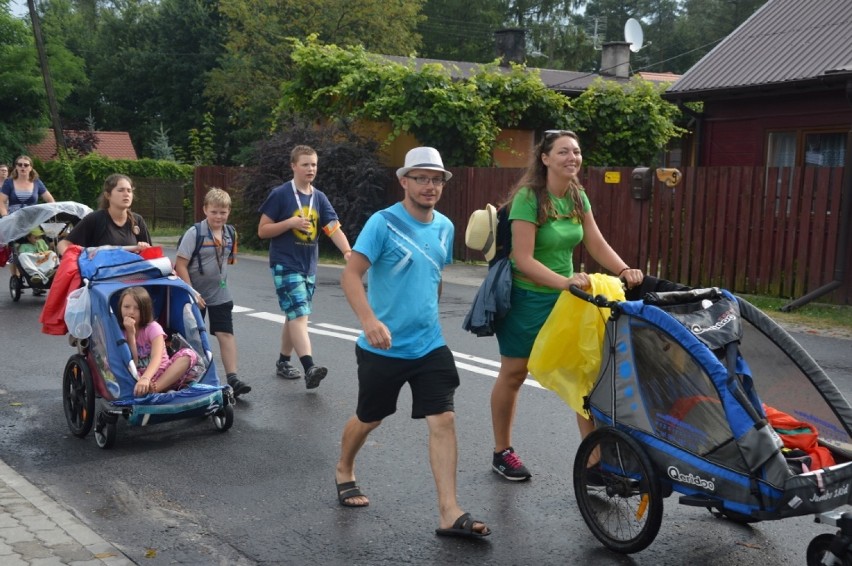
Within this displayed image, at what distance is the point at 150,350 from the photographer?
21.5 feet

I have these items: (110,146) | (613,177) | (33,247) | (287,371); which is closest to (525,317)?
(287,371)

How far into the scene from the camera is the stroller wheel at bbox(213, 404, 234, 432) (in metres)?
6.60

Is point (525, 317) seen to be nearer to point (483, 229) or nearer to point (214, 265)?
point (483, 229)

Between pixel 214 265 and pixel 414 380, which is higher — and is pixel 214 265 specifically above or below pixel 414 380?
above

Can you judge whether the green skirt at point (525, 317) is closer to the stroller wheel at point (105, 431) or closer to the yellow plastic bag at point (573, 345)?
the yellow plastic bag at point (573, 345)

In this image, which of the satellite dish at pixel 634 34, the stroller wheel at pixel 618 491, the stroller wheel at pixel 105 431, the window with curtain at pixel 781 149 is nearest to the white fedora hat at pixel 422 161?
the stroller wheel at pixel 618 491

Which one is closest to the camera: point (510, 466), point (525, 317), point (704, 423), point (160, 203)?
point (704, 423)

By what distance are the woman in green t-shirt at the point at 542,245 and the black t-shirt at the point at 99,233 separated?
3.43 metres

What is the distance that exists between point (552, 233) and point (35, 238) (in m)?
10.1

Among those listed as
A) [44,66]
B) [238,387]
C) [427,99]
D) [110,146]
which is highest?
[44,66]

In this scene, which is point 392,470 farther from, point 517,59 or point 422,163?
point 517,59

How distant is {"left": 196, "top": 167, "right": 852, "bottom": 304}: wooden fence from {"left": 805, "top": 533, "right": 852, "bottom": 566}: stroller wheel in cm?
1018

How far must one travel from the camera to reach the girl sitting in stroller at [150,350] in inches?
250

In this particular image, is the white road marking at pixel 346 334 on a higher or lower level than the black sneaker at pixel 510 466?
lower
